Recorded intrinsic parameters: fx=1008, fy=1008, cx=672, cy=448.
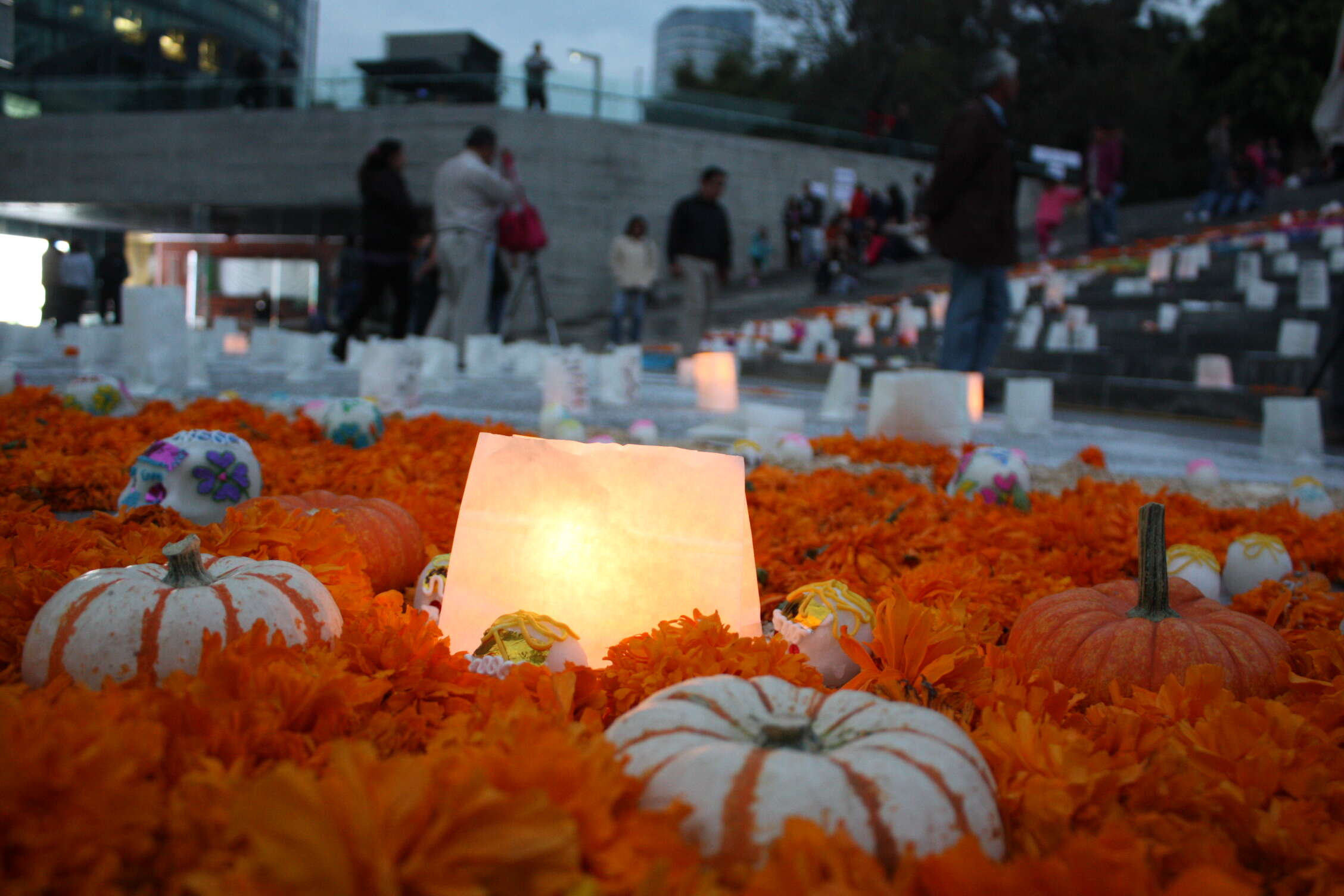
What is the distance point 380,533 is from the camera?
2.23m

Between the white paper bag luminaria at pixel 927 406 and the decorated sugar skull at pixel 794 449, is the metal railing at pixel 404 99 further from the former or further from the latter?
the decorated sugar skull at pixel 794 449

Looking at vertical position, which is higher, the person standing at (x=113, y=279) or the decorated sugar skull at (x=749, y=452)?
the person standing at (x=113, y=279)

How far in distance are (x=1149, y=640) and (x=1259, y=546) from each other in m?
1.12

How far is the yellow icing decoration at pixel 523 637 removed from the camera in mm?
1655

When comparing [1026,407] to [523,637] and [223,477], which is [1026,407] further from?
[523,637]

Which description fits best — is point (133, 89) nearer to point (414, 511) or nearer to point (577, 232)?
point (577, 232)

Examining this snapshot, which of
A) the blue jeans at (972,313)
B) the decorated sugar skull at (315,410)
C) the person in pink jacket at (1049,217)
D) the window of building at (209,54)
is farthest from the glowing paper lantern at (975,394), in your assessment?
the window of building at (209,54)

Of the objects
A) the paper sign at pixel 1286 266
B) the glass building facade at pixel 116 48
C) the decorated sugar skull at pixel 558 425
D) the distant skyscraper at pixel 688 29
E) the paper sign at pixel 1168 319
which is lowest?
the decorated sugar skull at pixel 558 425

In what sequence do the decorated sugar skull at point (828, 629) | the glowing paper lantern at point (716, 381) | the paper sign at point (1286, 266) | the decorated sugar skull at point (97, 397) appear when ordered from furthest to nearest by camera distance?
the paper sign at point (1286, 266) → the glowing paper lantern at point (716, 381) → the decorated sugar skull at point (97, 397) → the decorated sugar skull at point (828, 629)

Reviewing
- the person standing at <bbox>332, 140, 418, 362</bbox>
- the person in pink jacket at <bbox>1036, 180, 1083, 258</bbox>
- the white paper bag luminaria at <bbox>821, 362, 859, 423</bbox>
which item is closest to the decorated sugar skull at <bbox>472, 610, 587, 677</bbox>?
the white paper bag luminaria at <bbox>821, 362, 859, 423</bbox>

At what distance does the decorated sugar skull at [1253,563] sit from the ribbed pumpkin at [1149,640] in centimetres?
80

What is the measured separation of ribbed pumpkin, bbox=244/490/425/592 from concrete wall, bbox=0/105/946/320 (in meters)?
19.5

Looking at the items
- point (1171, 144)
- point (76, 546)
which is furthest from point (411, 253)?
point (1171, 144)

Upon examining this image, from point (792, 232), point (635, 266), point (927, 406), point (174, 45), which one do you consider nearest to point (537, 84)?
point (792, 232)
